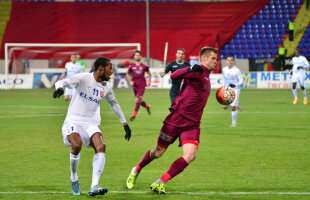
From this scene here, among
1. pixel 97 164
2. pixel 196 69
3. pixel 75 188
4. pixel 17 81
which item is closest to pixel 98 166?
pixel 97 164

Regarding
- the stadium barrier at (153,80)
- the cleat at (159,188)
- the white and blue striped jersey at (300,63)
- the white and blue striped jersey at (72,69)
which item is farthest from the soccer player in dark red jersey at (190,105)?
the stadium barrier at (153,80)

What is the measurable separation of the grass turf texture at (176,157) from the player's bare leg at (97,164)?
1.10ft

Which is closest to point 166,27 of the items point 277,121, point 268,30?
point 268,30

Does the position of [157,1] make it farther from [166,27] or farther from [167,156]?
[167,156]

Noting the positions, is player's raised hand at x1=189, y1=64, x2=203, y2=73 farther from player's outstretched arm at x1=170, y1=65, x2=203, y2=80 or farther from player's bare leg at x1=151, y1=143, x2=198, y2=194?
player's bare leg at x1=151, y1=143, x2=198, y2=194

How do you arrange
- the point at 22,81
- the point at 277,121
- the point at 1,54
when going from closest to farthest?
the point at 277,121, the point at 22,81, the point at 1,54

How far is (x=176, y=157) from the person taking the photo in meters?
10.6

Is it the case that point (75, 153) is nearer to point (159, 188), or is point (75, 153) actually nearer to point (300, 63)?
point (159, 188)

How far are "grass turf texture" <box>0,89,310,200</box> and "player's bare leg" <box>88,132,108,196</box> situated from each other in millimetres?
334

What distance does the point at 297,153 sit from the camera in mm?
10945

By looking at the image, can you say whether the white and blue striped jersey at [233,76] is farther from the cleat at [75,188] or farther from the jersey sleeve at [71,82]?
the cleat at [75,188]

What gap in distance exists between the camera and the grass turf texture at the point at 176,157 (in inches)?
302

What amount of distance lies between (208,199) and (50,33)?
41.3m

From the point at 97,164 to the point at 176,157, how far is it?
389cm
